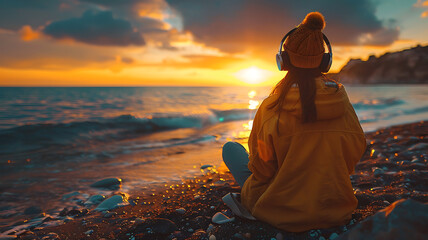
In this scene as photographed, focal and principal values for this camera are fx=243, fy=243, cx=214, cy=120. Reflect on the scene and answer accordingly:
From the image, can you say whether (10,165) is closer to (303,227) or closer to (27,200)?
(27,200)

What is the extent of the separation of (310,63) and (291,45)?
0.65 ft

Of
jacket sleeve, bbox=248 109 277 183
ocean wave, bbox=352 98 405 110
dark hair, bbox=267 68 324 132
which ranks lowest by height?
jacket sleeve, bbox=248 109 277 183

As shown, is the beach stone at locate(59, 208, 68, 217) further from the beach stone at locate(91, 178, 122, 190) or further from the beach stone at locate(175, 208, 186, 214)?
the beach stone at locate(175, 208, 186, 214)

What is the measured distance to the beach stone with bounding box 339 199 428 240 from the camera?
4.33ft

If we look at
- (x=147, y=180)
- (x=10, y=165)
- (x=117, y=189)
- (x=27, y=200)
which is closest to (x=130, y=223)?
(x=117, y=189)

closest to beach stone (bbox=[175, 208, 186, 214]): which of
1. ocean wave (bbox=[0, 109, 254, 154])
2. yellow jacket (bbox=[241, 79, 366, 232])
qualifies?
yellow jacket (bbox=[241, 79, 366, 232])

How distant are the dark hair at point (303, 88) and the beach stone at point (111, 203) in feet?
9.56

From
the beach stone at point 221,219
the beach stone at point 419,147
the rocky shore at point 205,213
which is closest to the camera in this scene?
the rocky shore at point 205,213

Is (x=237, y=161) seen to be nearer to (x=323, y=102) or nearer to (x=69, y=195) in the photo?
(x=323, y=102)

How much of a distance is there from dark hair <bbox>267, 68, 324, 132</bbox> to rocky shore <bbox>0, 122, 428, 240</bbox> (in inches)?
29.1

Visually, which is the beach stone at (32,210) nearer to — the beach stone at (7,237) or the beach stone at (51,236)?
the beach stone at (7,237)

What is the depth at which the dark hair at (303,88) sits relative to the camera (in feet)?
5.62

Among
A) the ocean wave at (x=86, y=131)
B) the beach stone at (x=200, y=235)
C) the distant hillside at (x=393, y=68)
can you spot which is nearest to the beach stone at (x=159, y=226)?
the beach stone at (x=200, y=235)

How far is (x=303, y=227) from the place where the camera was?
6.83 ft
